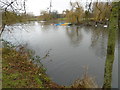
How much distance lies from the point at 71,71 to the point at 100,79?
153 cm

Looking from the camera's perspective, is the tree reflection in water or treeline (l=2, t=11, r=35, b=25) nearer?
treeline (l=2, t=11, r=35, b=25)

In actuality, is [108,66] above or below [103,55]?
above

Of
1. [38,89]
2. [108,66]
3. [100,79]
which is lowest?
[100,79]

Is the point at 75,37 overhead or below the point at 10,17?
below

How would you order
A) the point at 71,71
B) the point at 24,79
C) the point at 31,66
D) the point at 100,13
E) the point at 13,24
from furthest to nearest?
the point at 100,13
the point at 13,24
the point at 71,71
the point at 31,66
the point at 24,79

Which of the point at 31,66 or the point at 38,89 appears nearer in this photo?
the point at 38,89

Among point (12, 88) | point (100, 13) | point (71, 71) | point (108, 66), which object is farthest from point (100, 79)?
point (100, 13)

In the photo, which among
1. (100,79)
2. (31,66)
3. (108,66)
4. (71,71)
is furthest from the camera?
(71,71)

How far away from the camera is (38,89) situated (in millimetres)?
3898

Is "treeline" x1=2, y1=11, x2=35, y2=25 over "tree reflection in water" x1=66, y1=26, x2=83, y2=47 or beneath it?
over

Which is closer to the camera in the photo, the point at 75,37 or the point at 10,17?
the point at 10,17

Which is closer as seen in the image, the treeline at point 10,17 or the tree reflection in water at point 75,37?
the treeline at point 10,17

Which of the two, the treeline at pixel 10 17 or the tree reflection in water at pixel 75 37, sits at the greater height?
the treeline at pixel 10 17

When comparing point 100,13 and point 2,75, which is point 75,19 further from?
point 2,75
